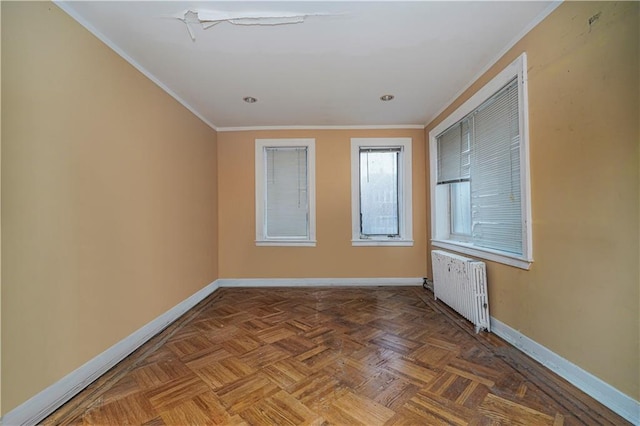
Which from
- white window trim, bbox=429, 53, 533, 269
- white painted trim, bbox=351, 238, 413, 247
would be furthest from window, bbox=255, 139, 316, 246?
white window trim, bbox=429, 53, 533, 269

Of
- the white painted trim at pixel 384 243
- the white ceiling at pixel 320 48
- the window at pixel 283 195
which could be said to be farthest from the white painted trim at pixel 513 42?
the window at pixel 283 195

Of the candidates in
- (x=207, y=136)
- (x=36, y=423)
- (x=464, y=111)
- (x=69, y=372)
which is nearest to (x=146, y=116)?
(x=207, y=136)

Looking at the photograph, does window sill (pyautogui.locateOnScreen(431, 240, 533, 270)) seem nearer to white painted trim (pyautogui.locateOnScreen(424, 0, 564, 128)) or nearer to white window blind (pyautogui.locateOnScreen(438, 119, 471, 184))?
white window blind (pyautogui.locateOnScreen(438, 119, 471, 184))

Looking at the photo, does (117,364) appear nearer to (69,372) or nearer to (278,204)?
(69,372)

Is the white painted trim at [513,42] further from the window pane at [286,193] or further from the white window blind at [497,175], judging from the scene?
the window pane at [286,193]

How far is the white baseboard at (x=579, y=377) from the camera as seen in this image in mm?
1377

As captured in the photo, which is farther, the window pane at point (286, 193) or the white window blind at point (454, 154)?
the window pane at point (286, 193)

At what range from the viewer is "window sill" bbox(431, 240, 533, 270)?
2035 millimetres

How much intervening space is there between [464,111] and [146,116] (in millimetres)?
3241

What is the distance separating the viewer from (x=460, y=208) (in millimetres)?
3234

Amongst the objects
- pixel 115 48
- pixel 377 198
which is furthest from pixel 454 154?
pixel 115 48

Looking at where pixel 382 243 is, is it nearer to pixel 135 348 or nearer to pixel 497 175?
pixel 497 175

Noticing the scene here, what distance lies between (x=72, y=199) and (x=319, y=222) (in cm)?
289

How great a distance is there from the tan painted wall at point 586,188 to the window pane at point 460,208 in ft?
3.55
